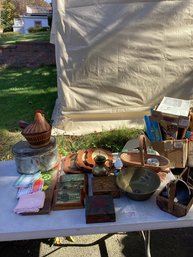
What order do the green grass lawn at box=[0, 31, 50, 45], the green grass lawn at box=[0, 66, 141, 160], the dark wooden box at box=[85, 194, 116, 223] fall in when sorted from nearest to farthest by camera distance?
1. the dark wooden box at box=[85, 194, 116, 223]
2. the green grass lawn at box=[0, 66, 141, 160]
3. the green grass lawn at box=[0, 31, 50, 45]

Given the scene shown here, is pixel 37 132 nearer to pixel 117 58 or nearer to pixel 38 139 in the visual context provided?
pixel 38 139

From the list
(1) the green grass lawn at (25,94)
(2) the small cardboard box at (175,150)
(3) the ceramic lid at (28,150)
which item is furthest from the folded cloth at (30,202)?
(1) the green grass lawn at (25,94)

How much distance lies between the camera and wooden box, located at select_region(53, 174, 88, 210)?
67.4 inches

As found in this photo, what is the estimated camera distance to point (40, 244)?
8.11 ft

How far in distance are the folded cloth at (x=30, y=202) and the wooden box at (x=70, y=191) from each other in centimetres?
8

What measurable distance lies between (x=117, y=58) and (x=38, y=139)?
2.58 m

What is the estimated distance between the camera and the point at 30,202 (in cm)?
171

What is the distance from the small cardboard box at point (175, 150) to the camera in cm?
309

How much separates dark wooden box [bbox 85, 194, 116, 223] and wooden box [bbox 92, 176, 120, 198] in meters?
0.10

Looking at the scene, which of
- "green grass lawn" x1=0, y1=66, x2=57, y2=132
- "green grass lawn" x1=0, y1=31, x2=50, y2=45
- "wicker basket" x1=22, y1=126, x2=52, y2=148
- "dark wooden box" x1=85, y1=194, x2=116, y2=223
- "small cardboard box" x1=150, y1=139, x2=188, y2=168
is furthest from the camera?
"green grass lawn" x1=0, y1=31, x2=50, y2=45

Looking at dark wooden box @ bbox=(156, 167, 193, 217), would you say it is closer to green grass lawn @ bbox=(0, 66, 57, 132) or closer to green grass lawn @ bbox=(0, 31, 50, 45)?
green grass lawn @ bbox=(0, 66, 57, 132)

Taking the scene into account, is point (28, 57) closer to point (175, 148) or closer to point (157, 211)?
point (175, 148)

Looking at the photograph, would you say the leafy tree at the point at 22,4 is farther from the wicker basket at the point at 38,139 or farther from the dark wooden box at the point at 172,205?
the dark wooden box at the point at 172,205

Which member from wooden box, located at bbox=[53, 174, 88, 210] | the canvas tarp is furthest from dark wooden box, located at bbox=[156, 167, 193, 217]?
the canvas tarp
